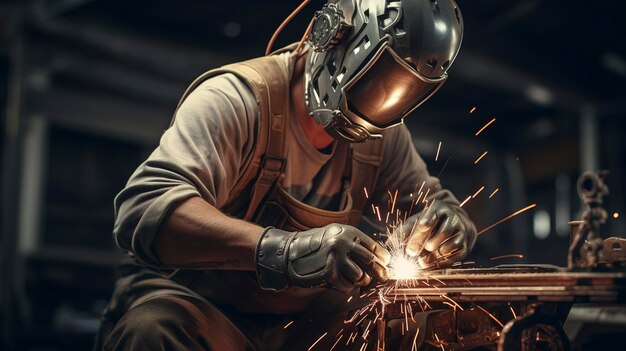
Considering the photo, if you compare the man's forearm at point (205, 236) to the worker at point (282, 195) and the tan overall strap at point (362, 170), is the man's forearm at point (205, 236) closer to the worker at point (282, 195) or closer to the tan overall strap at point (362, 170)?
the worker at point (282, 195)

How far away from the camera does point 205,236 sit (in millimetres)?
2160

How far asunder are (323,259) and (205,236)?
0.38 meters

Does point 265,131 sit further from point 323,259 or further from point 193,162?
point 323,259

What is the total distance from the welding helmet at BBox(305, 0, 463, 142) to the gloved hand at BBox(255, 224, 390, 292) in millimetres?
483

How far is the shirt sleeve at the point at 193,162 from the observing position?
7.14 feet

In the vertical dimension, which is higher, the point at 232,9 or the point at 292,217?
the point at 232,9

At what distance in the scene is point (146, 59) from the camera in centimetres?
663

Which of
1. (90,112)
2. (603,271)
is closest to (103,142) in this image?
(90,112)

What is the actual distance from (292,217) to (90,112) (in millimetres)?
5400

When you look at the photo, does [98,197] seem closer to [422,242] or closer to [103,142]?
[103,142]

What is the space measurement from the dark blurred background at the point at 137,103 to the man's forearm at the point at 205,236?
10.5 ft

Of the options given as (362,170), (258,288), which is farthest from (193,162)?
(362,170)

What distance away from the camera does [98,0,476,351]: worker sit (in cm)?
211

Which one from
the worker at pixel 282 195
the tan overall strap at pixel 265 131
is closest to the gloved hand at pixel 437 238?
the worker at pixel 282 195
